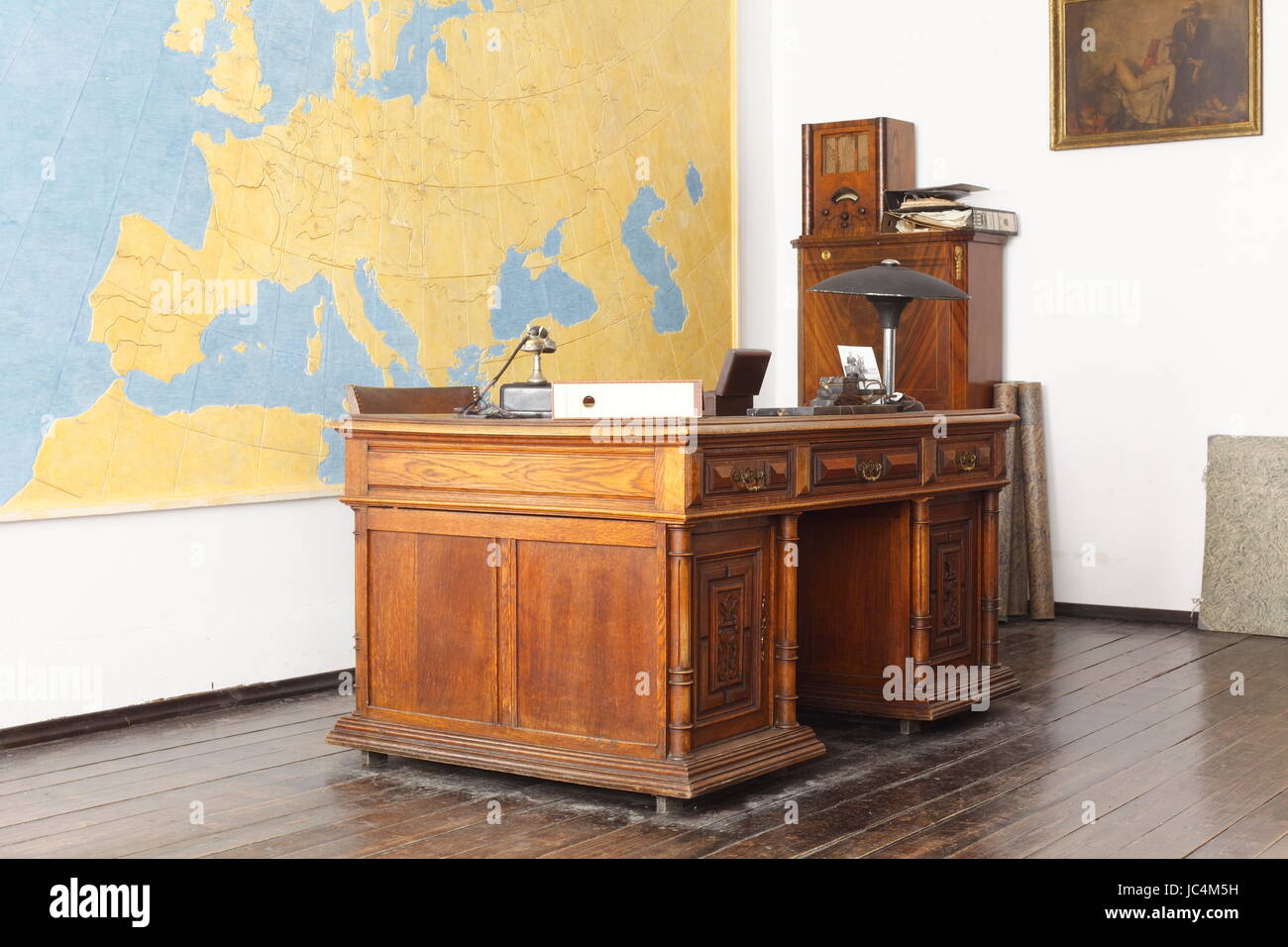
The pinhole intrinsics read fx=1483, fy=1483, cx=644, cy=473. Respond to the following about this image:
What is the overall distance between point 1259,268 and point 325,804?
5024 mm

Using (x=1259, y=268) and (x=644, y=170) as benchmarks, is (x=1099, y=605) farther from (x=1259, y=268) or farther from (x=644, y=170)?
(x=644, y=170)

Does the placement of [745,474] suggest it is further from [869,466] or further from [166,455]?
[166,455]

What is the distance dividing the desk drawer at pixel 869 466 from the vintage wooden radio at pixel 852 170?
296 cm

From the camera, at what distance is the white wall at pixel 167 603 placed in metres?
4.65

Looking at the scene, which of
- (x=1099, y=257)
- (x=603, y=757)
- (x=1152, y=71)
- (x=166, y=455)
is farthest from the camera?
(x=1099, y=257)

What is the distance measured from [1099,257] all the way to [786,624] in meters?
3.94

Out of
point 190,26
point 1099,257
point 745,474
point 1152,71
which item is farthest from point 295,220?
point 1152,71

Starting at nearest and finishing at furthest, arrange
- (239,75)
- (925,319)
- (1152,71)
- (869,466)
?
(869,466) < (239,75) < (1152,71) < (925,319)

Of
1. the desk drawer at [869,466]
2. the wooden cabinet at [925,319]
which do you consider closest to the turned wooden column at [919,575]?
the desk drawer at [869,466]

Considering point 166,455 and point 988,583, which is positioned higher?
point 166,455

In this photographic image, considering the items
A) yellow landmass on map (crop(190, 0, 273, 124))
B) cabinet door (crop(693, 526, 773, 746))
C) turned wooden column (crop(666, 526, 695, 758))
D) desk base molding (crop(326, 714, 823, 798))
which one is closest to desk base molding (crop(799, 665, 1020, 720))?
desk base molding (crop(326, 714, 823, 798))

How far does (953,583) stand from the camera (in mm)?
4957

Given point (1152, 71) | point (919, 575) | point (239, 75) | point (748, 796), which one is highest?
point (1152, 71)

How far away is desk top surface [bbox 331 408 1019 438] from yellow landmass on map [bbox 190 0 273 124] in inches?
59.3
